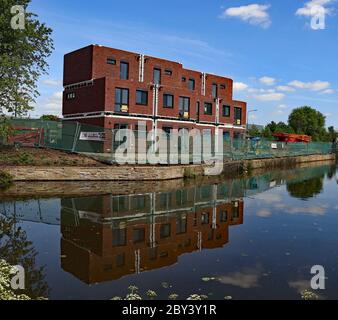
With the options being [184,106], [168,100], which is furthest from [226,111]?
[168,100]

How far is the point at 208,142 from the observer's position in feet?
108

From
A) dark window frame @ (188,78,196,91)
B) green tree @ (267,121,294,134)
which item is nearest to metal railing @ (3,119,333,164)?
dark window frame @ (188,78,196,91)

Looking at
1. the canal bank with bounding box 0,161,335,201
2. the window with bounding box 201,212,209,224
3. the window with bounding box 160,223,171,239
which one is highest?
the canal bank with bounding box 0,161,335,201

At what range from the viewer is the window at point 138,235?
404 inches

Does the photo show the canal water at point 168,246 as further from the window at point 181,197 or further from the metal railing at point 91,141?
the metal railing at point 91,141

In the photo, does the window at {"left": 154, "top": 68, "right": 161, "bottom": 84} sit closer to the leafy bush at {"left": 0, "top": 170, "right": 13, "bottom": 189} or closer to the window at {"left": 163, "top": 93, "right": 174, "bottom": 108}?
the window at {"left": 163, "top": 93, "right": 174, "bottom": 108}

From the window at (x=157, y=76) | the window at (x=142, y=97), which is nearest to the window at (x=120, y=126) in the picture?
the window at (x=142, y=97)

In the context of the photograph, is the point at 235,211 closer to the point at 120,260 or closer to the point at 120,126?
the point at 120,260

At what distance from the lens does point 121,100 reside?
34.4m

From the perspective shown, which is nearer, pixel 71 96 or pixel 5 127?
pixel 5 127

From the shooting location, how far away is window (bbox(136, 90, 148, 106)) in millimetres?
35894

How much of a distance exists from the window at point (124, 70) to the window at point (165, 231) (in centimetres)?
2828

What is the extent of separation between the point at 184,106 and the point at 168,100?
2.59m
